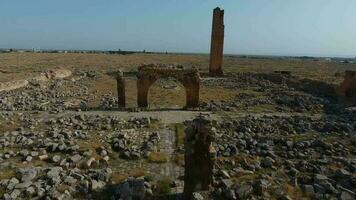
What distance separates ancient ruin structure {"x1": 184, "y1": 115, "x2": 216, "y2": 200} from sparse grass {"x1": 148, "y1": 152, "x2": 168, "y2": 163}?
12.3 feet

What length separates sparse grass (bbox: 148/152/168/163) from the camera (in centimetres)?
1529

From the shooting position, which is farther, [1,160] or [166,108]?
[166,108]

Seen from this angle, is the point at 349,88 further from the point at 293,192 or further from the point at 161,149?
the point at 293,192

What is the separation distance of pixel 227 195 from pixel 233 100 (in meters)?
22.0

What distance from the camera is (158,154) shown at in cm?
1600

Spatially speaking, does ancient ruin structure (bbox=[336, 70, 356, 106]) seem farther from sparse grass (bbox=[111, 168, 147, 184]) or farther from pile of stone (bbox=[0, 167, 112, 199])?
pile of stone (bbox=[0, 167, 112, 199])

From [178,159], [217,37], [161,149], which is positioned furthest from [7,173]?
[217,37]

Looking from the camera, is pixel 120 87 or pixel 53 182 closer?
pixel 53 182

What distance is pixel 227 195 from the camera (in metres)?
11.0

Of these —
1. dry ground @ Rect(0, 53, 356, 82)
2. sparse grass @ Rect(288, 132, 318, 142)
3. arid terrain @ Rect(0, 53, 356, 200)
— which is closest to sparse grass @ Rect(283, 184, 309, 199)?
arid terrain @ Rect(0, 53, 356, 200)

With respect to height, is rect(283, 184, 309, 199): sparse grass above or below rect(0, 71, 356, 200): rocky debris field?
above

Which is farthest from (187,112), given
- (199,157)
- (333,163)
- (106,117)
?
(199,157)

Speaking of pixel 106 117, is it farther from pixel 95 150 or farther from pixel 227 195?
pixel 227 195

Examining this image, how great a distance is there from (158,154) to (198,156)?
4698 millimetres
